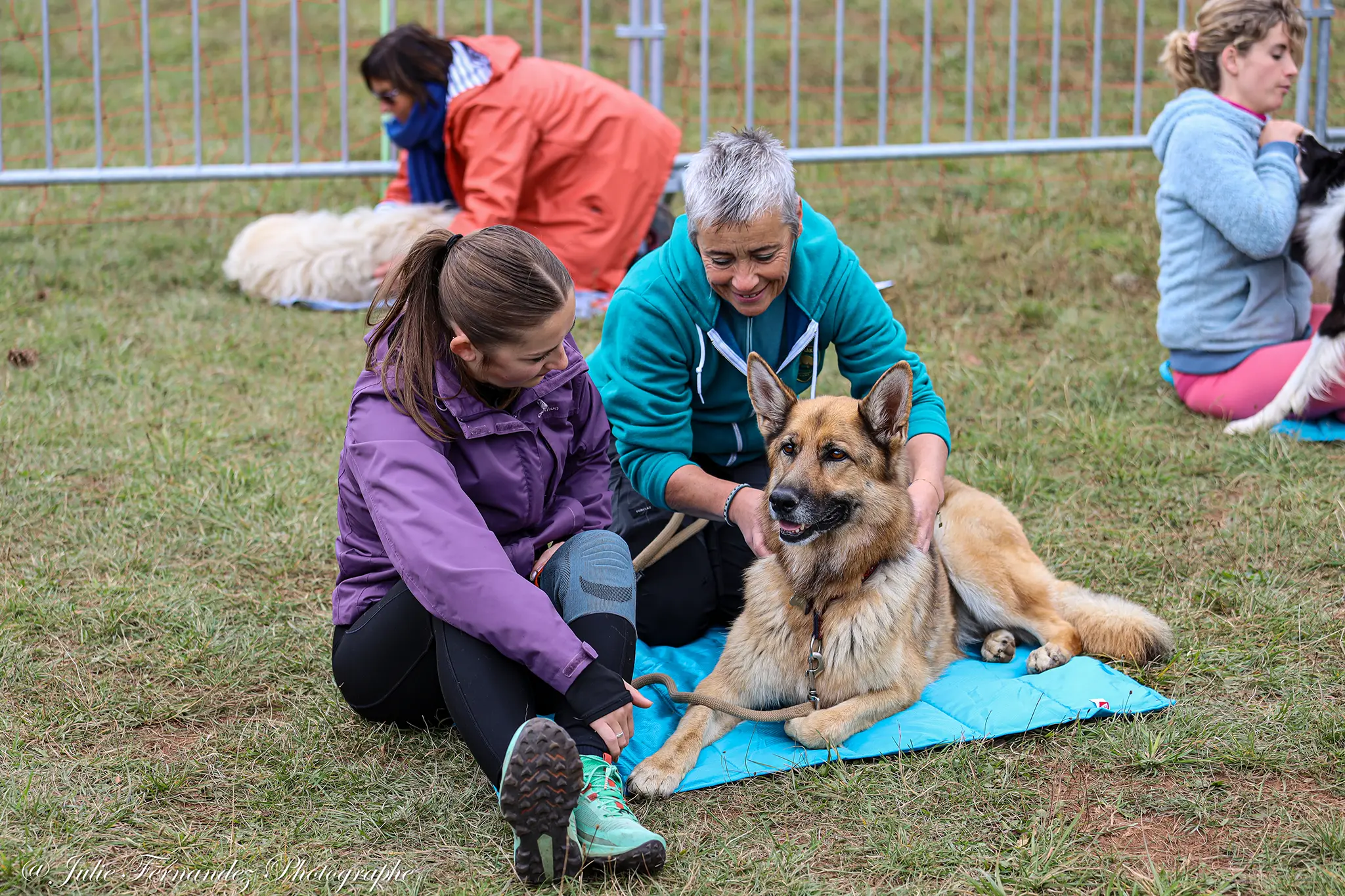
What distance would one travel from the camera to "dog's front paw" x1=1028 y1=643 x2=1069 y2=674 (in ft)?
11.1

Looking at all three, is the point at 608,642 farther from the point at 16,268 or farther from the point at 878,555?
the point at 16,268

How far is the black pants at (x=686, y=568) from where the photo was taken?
3.70 m

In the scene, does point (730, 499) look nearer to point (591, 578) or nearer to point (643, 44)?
point (591, 578)

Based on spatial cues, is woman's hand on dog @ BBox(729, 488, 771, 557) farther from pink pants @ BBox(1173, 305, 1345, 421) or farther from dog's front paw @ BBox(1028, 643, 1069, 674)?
pink pants @ BBox(1173, 305, 1345, 421)

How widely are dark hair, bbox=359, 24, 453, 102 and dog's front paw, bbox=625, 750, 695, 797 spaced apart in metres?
4.67

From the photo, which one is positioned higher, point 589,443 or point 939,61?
point 939,61

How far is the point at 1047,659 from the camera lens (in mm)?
3393

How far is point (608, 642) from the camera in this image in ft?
9.02

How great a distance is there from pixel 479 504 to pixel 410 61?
4267 millimetres

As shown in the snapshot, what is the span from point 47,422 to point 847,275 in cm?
360

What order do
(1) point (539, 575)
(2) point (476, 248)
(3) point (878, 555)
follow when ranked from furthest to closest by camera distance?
(3) point (878, 555) → (1) point (539, 575) → (2) point (476, 248)

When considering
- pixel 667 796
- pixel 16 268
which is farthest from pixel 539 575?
pixel 16 268

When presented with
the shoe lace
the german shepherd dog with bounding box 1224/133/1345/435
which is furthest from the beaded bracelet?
the german shepherd dog with bounding box 1224/133/1345/435

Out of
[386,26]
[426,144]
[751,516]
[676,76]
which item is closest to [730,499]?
[751,516]
